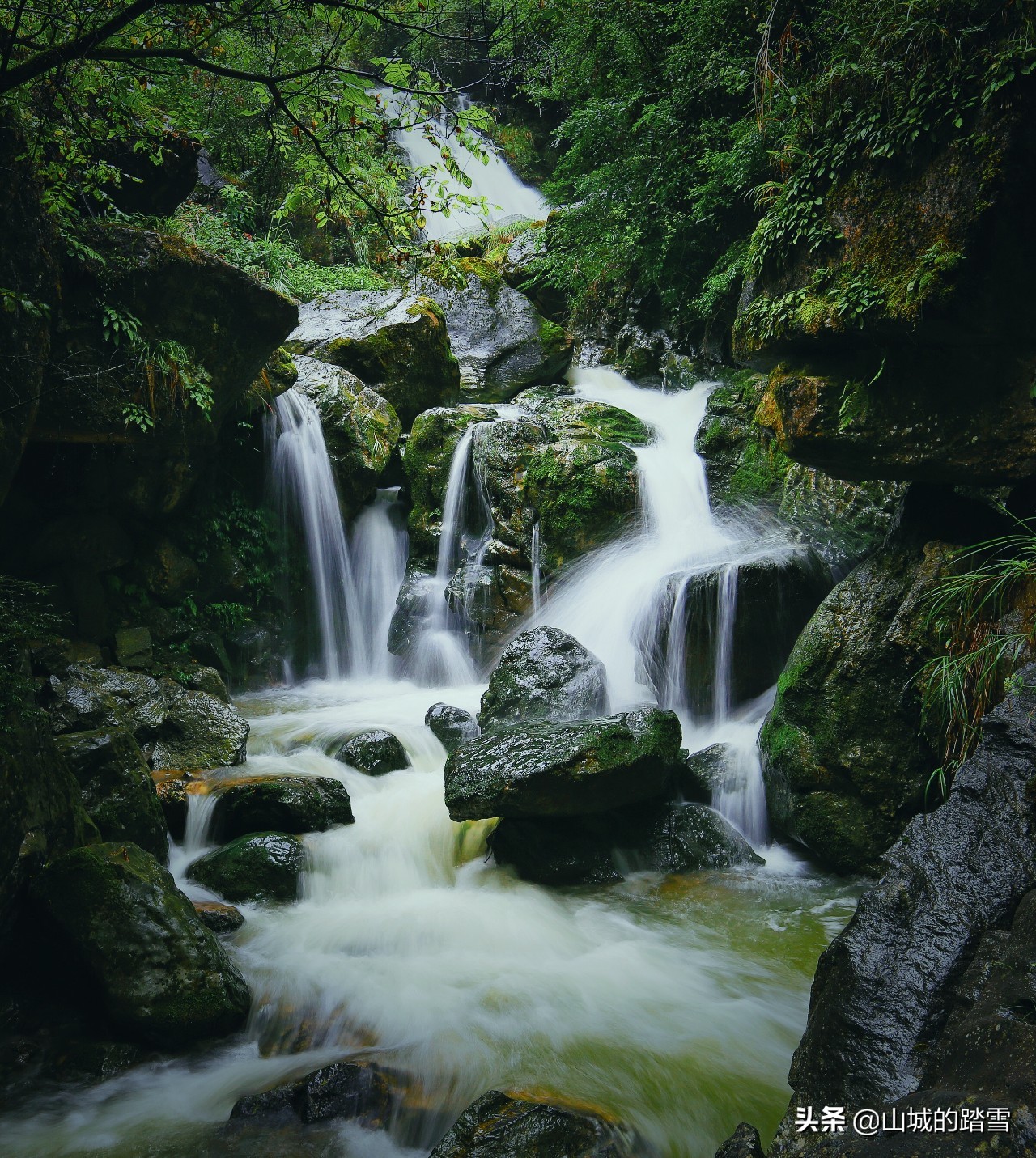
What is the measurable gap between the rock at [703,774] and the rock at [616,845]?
0.32 metres

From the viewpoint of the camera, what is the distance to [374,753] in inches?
270

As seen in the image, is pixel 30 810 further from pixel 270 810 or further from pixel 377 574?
pixel 377 574

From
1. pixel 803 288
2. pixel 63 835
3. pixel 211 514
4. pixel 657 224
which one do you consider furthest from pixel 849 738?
pixel 657 224

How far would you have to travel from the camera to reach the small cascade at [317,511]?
10.1 meters

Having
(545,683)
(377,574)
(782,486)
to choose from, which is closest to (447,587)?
(377,574)

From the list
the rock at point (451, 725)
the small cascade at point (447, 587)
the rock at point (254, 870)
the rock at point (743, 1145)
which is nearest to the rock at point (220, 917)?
the rock at point (254, 870)

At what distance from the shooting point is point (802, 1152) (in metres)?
1.92

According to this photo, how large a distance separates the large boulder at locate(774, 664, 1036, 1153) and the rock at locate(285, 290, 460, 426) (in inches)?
425

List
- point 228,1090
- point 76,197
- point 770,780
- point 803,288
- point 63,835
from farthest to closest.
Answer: point 76,197 < point 770,780 < point 803,288 < point 63,835 < point 228,1090

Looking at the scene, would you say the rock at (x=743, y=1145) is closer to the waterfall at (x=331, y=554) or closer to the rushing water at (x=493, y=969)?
the rushing water at (x=493, y=969)

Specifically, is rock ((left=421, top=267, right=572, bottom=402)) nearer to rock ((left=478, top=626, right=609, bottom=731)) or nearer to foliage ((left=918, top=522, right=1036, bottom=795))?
rock ((left=478, top=626, right=609, bottom=731))

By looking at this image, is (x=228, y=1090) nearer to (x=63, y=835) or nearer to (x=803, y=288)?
(x=63, y=835)

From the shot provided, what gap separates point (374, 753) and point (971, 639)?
495cm

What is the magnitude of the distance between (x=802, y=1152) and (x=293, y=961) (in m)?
3.29
